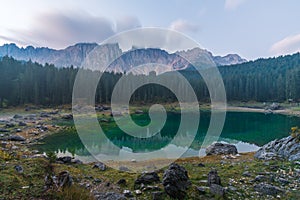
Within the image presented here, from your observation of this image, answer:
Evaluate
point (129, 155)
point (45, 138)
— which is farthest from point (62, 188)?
point (45, 138)

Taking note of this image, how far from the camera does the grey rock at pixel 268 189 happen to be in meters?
11.6

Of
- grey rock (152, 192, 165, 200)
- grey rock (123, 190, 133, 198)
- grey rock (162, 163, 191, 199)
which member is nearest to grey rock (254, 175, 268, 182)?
grey rock (162, 163, 191, 199)

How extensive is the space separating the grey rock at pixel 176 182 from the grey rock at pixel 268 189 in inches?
150

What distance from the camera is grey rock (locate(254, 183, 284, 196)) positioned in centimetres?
1164

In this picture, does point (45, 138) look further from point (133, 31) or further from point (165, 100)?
point (165, 100)

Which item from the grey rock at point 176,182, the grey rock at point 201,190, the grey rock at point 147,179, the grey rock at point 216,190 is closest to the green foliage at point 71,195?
the grey rock at point 176,182

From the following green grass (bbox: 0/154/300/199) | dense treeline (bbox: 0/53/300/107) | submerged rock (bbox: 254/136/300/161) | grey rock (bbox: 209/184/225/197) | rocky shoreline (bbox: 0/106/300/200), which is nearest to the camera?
green grass (bbox: 0/154/300/199)

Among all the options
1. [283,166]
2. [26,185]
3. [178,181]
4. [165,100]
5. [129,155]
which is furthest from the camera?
[165,100]

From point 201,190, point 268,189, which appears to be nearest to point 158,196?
point 201,190

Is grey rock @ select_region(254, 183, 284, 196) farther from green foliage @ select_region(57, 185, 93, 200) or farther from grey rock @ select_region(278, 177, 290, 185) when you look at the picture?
green foliage @ select_region(57, 185, 93, 200)

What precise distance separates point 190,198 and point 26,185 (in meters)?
7.39

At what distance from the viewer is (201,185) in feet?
40.7

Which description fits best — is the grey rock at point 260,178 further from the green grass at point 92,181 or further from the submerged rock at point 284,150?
the submerged rock at point 284,150

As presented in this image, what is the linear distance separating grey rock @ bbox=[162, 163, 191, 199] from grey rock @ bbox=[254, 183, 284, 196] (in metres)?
3.81
